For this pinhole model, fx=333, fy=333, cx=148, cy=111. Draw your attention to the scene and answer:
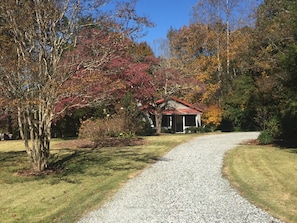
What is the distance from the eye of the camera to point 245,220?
17.7 ft

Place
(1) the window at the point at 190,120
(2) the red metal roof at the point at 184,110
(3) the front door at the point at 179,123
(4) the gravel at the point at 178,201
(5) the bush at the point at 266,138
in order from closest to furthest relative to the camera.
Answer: (4) the gravel at the point at 178,201 → (5) the bush at the point at 266,138 → (2) the red metal roof at the point at 184,110 → (3) the front door at the point at 179,123 → (1) the window at the point at 190,120

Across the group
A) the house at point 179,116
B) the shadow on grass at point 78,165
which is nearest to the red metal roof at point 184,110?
the house at point 179,116

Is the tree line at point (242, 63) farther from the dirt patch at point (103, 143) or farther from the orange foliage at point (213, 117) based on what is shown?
the dirt patch at point (103, 143)

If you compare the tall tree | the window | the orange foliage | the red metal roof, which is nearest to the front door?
the window

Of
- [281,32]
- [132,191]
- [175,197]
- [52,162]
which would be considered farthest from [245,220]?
[281,32]

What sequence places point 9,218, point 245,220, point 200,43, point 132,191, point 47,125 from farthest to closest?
point 200,43
point 47,125
point 132,191
point 9,218
point 245,220

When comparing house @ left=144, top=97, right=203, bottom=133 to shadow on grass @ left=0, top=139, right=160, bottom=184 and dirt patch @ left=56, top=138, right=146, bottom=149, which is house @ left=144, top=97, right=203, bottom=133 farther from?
shadow on grass @ left=0, top=139, right=160, bottom=184

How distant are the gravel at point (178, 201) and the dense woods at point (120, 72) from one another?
388cm

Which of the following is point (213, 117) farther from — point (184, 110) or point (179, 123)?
point (179, 123)

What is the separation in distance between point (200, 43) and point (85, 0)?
97.7ft

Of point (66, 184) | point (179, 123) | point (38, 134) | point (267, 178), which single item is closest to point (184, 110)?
point (179, 123)

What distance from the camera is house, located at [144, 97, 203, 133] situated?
33406 millimetres

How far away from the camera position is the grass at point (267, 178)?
20.6 ft

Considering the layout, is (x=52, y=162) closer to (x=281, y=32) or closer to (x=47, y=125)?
(x=47, y=125)
